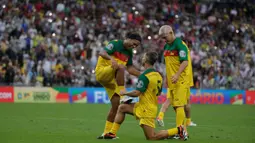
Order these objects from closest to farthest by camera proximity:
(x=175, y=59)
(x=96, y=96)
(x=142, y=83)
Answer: (x=142, y=83) < (x=175, y=59) < (x=96, y=96)

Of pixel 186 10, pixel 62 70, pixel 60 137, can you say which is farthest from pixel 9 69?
pixel 60 137

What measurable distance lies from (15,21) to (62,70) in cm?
427

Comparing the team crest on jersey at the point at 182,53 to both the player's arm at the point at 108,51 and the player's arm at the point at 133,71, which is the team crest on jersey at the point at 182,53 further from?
the player's arm at the point at 108,51

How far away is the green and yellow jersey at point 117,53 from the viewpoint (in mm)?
12205

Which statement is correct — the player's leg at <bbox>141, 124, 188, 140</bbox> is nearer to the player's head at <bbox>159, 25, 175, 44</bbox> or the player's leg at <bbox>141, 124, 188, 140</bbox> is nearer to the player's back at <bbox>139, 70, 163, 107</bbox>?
the player's back at <bbox>139, 70, 163, 107</bbox>

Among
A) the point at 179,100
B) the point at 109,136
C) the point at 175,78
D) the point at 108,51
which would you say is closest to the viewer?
the point at 175,78

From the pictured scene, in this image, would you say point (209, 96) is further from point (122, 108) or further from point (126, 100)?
point (122, 108)

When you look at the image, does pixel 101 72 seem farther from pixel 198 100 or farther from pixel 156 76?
pixel 198 100

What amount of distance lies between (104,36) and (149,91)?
21.9 meters

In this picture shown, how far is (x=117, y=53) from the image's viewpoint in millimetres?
12305

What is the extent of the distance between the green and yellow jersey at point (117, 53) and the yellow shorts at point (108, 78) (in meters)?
0.21

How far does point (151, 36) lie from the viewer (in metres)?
34.2

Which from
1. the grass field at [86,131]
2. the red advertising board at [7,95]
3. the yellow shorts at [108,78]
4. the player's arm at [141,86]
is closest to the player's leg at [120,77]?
the yellow shorts at [108,78]

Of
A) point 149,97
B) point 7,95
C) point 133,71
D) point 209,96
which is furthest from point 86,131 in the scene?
point 209,96
